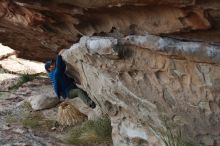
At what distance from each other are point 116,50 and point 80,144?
2.34 meters

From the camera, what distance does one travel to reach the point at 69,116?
8.80 metres

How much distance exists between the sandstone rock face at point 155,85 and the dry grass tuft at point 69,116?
1.79 metres

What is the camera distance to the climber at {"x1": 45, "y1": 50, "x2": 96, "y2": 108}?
328 inches

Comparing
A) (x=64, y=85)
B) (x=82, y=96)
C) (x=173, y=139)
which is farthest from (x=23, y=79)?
(x=173, y=139)

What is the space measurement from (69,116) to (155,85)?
309 centimetres

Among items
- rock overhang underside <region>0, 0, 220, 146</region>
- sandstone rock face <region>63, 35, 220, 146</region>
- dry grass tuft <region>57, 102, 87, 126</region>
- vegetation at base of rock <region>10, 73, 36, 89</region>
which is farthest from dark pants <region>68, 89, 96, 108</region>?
vegetation at base of rock <region>10, 73, 36, 89</region>

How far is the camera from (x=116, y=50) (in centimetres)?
608

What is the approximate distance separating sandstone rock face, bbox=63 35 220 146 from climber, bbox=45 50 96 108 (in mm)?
1267

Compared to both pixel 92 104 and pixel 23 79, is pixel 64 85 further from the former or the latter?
pixel 23 79

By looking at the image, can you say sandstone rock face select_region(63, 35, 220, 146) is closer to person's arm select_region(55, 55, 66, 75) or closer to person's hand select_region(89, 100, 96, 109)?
person's arm select_region(55, 55, 66, 75)

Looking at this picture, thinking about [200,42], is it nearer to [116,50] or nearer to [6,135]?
[116,50]

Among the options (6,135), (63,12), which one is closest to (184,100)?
(63,12)

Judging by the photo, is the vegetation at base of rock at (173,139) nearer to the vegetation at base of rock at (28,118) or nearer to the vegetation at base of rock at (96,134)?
the vegetation at base of rock at (96,134)

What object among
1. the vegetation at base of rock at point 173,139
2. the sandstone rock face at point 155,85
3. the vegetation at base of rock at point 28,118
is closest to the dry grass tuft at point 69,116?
the vegetation at base of rock at point 28,118
